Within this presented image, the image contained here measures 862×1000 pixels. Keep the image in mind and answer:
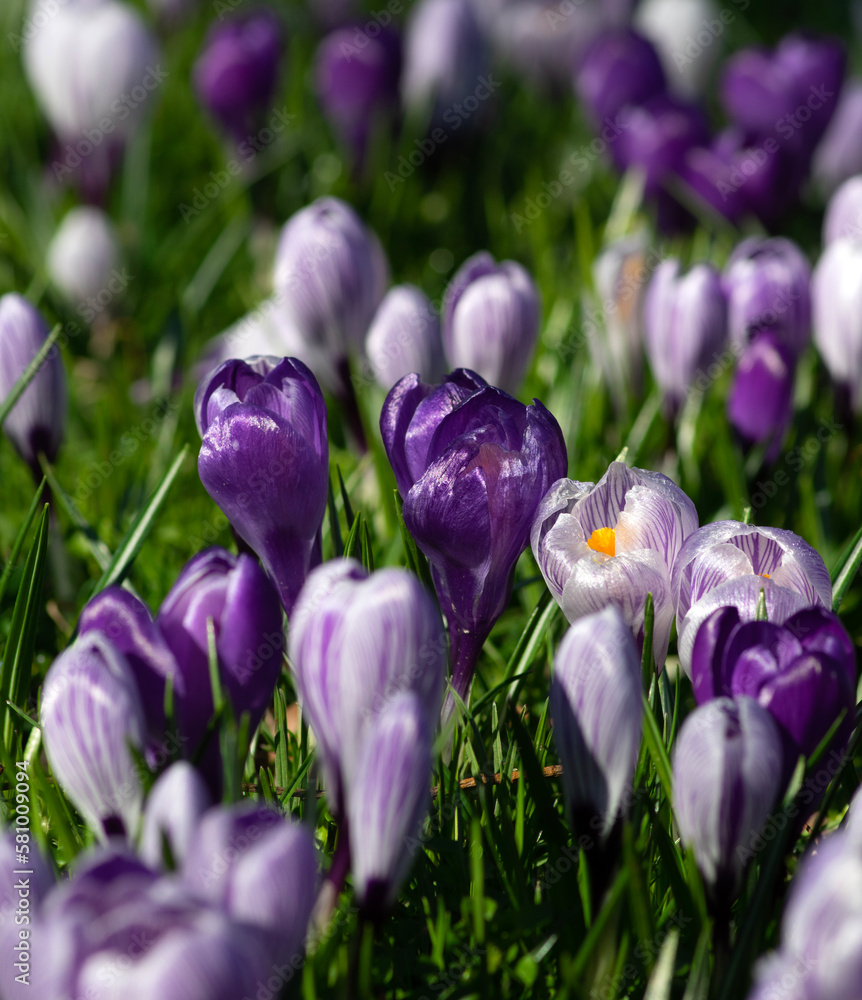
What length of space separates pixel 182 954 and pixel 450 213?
2.81m

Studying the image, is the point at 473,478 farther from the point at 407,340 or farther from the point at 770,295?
the point at 770,295

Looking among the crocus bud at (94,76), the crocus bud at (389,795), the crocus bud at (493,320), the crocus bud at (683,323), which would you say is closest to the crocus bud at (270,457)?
the crocus bud at (389,795)

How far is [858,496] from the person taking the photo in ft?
6.35

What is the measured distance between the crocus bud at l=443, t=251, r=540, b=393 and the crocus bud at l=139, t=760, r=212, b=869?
38.3 inches

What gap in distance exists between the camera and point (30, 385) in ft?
4.92

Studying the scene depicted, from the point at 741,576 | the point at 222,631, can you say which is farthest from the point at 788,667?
the point at 222,631

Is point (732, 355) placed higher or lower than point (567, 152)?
lower

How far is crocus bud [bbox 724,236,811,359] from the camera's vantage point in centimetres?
187

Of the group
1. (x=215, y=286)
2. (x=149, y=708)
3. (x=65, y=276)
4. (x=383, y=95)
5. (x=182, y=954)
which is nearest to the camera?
(x=182, y=954)

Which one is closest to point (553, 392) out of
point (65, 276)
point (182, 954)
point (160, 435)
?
point (160, 435)

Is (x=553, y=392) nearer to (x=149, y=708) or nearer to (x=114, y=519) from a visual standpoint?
(x=114, y=519)

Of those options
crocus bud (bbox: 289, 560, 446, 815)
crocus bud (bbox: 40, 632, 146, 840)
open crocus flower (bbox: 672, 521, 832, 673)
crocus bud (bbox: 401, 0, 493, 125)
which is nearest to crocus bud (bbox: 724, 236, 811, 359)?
open crocus flower (bbox: 672, 521, 832, 673)

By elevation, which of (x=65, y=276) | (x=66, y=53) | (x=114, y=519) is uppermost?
(x=66, y=53)

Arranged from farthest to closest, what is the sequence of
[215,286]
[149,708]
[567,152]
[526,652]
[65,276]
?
1. [567,152]
2. [215,286]
3. [65,276]
4. [526,652]
5. [149,708]
